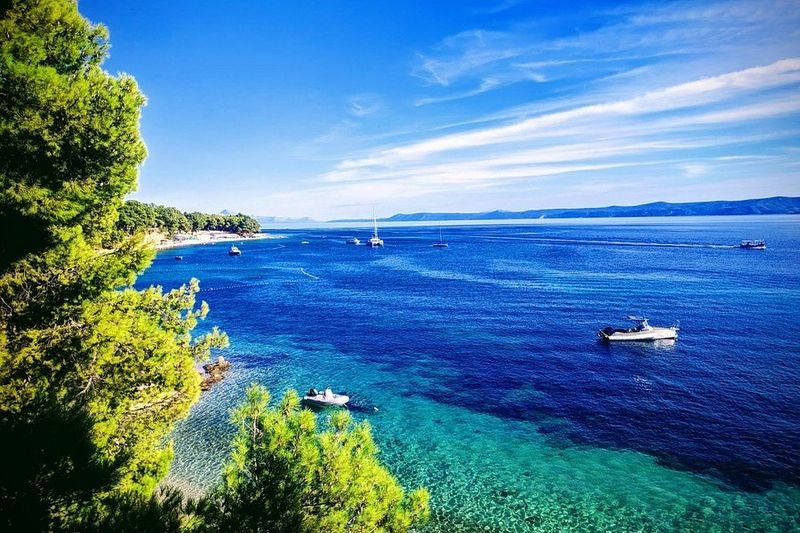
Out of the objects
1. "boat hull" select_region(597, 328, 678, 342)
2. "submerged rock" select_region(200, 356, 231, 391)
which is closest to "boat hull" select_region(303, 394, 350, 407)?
"submerged rock" select_region(200, 356, 231, 391)

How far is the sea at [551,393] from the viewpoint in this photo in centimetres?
2495

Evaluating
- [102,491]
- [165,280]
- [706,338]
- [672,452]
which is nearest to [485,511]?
[672,452]

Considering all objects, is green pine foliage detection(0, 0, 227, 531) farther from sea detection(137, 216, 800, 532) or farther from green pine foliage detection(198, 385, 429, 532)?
sea detection(137, 216, 800, 532)

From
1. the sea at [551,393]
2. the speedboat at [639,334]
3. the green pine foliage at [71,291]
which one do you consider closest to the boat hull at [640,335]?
the speedboat at [639,334]

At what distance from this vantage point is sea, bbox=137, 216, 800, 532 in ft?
81.9

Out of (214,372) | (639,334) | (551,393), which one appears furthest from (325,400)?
(639,334)

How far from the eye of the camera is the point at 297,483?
36.9ft

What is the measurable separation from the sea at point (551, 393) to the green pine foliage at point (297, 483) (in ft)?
44.3

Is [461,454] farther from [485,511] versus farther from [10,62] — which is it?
[10,62]

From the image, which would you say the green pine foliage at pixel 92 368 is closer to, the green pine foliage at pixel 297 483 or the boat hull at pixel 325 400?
the green pine foliage at pixel 297 483

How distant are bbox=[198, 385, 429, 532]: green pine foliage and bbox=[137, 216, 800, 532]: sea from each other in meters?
13.5

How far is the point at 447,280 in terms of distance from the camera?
102 metres

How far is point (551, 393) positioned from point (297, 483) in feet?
108

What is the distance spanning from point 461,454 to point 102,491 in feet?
75.8
